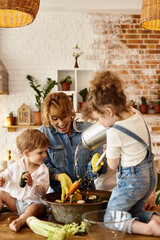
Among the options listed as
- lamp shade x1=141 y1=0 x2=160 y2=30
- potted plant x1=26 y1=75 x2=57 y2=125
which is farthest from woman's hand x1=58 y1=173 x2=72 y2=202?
potted plant x1=26 y1=75 x2=57 y2=125

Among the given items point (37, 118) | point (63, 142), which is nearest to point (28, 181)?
point (63, 142)

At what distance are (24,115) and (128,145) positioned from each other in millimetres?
3446

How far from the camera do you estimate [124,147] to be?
148 cm

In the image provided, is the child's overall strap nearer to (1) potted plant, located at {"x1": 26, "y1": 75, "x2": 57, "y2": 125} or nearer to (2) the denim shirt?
(2) the denim shirt

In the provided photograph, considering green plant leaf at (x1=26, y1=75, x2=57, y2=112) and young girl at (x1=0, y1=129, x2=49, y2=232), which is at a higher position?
green plant leaf at (x1=26, y1=75, x2=57, y2=112)

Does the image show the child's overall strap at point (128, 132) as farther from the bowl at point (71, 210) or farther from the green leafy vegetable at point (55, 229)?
the green leafy vegetable at point (55, 229)

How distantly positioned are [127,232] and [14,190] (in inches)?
27.9

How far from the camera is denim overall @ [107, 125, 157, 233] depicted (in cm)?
145

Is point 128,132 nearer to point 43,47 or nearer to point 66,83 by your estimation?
point 66,83

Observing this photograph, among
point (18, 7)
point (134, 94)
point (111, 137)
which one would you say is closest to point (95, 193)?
point (111, 137)

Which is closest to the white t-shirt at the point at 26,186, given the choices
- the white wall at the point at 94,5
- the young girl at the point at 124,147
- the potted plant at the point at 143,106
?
the young girl at the point at 124,147

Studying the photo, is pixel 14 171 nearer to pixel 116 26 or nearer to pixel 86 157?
pixel 86 157

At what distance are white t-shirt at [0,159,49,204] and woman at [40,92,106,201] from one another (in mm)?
178

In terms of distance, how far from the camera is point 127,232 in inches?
55.2
